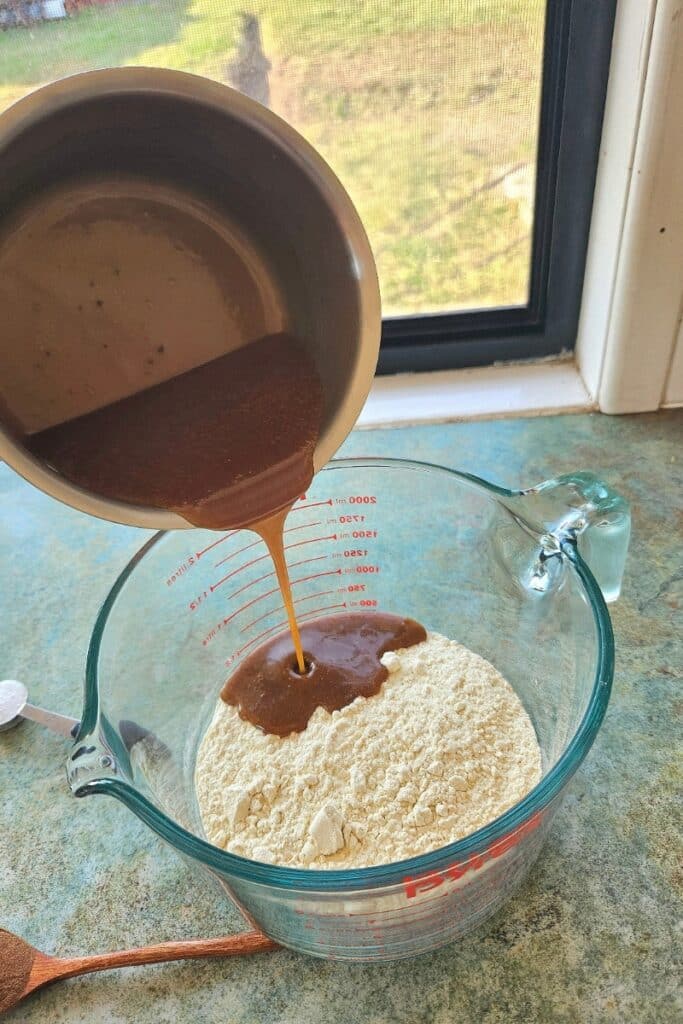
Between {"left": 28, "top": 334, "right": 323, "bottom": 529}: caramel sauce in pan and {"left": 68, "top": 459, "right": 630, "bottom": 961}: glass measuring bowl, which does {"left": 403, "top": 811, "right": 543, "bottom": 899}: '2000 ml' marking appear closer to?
{"left": 68, "top": 459, "right": 630, "bottom": 961}: glass measuring bowl

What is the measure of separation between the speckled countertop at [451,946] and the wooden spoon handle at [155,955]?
0.01 meters

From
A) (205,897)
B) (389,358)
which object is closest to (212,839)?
(205,897)

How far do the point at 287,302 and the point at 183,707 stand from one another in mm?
441

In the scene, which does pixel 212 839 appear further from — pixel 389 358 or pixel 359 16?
pixel 359 16

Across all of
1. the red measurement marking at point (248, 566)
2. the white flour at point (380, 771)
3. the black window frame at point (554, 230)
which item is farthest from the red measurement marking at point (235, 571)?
the black window frame at point (554, 230)

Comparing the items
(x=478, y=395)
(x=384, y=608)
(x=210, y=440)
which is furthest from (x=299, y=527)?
(x=478, y=395)

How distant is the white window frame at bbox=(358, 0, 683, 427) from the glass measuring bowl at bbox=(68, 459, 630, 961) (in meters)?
0.33

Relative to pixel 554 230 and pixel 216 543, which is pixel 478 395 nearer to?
pixel 554 230

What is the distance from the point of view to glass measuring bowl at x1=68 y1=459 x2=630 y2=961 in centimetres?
57

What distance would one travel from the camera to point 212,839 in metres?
0.76

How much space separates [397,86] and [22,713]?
2.93 ft

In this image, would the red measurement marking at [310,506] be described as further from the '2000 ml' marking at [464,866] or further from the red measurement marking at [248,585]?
the '2000 ml' marking at [464,866]

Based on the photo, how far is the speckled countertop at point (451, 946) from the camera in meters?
Answer: 0.65

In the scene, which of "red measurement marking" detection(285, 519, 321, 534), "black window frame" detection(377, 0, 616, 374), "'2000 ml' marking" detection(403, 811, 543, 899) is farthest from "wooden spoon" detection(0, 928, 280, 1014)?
"black window frame" detection(377, 0, 616, 374)
